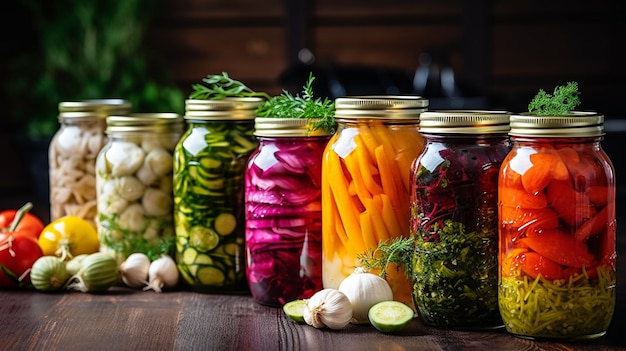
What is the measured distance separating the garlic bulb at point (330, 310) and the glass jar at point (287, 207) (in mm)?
130

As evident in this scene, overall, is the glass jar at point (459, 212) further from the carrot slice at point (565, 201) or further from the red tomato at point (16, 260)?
the red tomato at point (16, 260)

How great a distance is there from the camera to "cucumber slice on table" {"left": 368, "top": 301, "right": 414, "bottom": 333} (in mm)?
1222

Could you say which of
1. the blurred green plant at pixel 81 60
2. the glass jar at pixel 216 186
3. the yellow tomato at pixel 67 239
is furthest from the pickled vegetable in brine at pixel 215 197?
the blurred green plant at pixel 81 60

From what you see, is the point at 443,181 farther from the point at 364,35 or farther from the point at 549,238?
the point at 364,35

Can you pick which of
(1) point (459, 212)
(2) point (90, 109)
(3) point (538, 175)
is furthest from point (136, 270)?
(3) point (538, 175)

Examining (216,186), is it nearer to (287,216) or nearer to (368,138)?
(287,216)

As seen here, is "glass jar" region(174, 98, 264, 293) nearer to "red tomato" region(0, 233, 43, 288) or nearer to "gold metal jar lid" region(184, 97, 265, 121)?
"gold metal jar lid" region(184, 97, 265, 121)

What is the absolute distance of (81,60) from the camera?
3.79m

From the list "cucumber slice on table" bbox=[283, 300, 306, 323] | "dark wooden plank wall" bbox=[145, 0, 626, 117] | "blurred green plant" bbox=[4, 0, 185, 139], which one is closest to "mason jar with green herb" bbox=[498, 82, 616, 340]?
"cucumber slice on table" bbox=[283, 300, 306, 323]

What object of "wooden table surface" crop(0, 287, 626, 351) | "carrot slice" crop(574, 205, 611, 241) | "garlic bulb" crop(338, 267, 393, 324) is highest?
"carrot slice" crop(574, 205, 611, 241)

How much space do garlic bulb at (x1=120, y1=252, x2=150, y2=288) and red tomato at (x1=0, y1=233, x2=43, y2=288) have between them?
0.16 metres

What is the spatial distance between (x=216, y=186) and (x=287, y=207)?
165 millimetres

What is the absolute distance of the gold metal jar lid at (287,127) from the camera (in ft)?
4.48

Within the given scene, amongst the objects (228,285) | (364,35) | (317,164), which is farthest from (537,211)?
(364,35)
